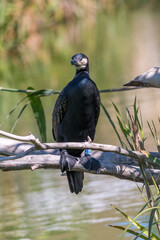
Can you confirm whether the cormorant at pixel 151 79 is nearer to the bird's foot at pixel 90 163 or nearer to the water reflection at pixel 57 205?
the bird's foot at pixel 90 163

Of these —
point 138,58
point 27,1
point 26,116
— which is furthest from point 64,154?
point 27,1

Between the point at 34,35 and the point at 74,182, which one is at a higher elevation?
the point at 74,182

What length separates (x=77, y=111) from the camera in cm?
310

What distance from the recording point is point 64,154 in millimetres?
2920

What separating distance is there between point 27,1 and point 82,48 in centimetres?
253

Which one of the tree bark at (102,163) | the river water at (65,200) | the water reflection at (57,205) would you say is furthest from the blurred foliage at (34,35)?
the tree bark at (102,163)

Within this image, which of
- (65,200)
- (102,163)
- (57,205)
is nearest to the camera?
(102,163)

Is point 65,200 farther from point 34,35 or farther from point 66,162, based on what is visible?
point 34,35

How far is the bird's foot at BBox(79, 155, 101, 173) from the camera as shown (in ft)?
9.35

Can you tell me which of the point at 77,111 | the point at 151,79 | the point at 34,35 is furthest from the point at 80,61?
the point at 34,35

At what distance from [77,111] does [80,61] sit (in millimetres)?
249

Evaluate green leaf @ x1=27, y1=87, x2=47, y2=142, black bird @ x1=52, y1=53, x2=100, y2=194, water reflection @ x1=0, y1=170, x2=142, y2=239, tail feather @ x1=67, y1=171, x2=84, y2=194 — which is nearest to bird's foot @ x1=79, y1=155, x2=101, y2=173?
black bird @ x1=52, y1=53, x2=100, y2=194

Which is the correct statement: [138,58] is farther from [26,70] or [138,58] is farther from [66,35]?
[66,35]

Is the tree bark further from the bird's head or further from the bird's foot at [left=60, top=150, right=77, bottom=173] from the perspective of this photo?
the bird's head
